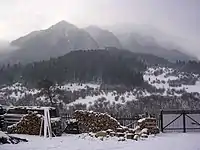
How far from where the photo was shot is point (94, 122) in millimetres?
20203

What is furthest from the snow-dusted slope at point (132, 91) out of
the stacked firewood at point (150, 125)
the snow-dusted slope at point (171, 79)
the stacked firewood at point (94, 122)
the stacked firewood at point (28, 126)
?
the stacked firewood at point (150, 125)

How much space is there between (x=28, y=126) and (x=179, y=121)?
29.4ft

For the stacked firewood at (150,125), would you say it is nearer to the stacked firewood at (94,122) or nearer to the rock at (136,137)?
the stacked firewood at (94,122)

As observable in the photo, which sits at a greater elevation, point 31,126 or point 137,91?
point 137,91

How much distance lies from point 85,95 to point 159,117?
2598 inches

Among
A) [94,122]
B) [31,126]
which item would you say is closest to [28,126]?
[31,126]

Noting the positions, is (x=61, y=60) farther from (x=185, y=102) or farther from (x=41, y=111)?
(x=41, y=111)

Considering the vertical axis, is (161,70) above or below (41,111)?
above

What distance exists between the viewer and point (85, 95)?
282 feet

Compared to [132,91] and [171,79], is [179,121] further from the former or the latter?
[171,79]

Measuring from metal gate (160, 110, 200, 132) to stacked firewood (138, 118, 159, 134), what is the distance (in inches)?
47.1

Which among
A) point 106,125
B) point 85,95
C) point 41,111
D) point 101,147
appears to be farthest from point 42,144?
point 85,95

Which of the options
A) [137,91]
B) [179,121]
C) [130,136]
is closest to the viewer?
[130,136]

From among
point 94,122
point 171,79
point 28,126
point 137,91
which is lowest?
point 28,126
